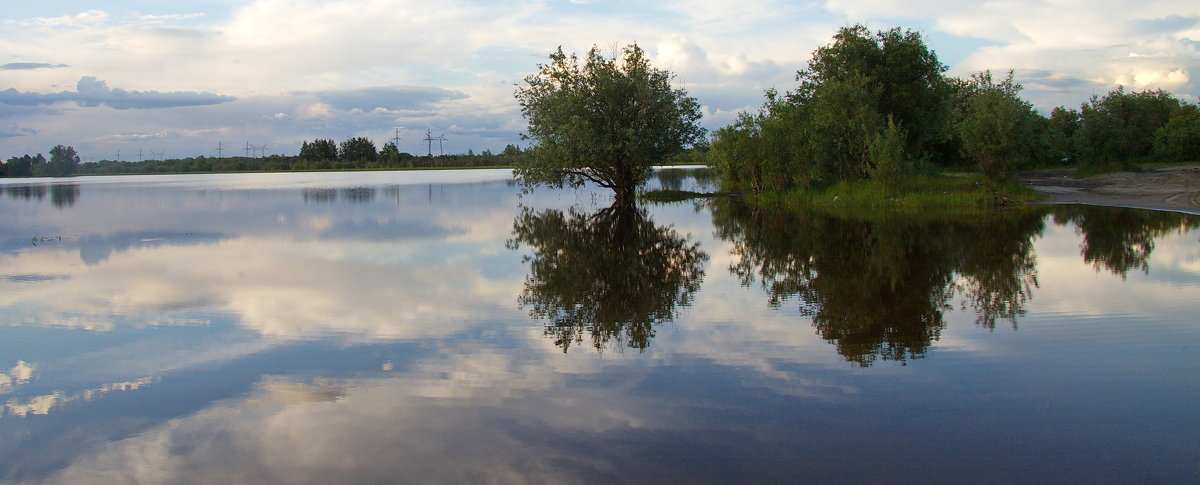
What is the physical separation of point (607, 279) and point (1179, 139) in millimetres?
43913

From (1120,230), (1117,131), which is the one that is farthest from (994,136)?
(1117,131)

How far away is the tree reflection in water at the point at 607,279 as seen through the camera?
10008 mm

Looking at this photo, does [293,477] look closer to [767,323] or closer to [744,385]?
[744,385]

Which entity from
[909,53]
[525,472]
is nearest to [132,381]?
[525,472]

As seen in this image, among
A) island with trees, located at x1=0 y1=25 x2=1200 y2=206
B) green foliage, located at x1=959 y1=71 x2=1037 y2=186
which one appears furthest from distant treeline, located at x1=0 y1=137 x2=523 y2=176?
green foliage, located at x1=959 y1=71 x2=1037 y2=186

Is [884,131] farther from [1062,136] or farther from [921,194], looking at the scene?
[1062,136]

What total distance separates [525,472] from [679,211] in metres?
28.0

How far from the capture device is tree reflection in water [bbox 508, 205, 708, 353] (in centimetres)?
1001

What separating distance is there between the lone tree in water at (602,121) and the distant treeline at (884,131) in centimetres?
369

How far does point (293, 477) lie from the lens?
542cm

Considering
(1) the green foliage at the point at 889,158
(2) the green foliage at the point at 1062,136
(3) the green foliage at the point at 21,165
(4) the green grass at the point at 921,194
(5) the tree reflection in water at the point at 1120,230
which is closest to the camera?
(5) the tree reflection in water at the point at 1120,230

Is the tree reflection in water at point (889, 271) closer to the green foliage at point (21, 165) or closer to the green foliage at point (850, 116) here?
the green foliage at point (850, 116)

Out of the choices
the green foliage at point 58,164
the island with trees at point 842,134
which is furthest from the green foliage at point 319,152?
the island with trees at point 842,134

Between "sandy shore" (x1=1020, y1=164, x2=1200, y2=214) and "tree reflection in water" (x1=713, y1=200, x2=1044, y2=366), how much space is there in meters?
8.32
